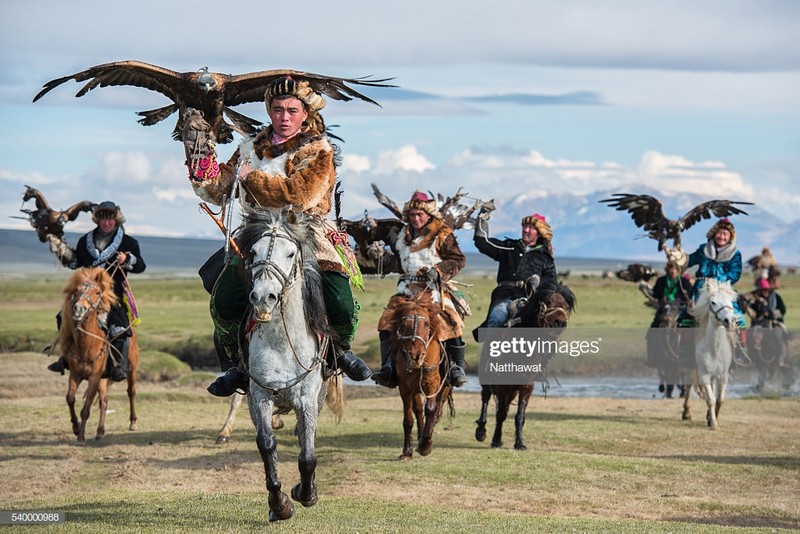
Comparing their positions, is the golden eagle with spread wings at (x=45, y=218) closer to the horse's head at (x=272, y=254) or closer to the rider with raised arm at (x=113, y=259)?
the rider with raised arm at (x=113, y=259)

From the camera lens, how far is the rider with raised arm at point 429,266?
15.7 m

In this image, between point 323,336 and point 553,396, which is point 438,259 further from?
point 553,396

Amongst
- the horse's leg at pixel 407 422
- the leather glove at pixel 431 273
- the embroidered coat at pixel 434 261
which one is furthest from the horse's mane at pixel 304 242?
the embroidered coat at pixel 434 261

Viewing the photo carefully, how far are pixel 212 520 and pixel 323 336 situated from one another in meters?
2.08

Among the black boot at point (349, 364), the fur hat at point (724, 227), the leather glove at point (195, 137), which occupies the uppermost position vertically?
the leather glove at point (195, 137)

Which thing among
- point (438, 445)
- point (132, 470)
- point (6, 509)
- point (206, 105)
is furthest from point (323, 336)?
point (438, 445)

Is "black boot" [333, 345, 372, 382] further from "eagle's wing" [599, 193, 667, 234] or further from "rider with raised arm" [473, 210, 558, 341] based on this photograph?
"eagle's wing" [599, 193, 667, 234]

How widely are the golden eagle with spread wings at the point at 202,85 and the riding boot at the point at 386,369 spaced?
512 centimetres

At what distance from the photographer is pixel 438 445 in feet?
56.2

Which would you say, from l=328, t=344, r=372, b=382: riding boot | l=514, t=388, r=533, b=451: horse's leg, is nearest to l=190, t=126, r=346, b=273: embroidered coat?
l=328, t=344, r=372, b=382: riding boot

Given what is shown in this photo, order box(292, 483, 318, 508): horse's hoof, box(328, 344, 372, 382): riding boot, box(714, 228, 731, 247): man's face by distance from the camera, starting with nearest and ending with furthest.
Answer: box(292, 483, 318, 508): horse's hoof < box(328, 344, 372, 382): riding boot < box(714, 228, 731, 247): man's face

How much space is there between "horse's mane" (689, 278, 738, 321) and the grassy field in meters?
1.98

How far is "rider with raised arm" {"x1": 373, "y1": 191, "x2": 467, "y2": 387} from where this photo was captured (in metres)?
15.7

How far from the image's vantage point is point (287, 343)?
31.6 feet
